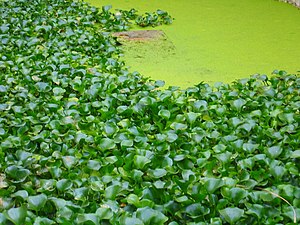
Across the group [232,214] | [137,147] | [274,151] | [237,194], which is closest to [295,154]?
[274,151]

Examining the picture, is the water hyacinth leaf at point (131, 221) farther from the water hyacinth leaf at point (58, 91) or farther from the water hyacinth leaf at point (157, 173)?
the water hyacinth leaf at point (58, 91)

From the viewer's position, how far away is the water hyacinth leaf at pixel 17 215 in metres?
1.64

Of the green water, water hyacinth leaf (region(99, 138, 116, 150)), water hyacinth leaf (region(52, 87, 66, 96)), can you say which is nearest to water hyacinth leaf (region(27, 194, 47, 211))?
water hyacinth leaf (region(99, 138, 116, 150))

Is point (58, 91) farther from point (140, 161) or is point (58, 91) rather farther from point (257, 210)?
point (257, 210)

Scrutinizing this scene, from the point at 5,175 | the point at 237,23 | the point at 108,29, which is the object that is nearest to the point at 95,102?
the point at 5,175

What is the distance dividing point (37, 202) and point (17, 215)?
10 cm

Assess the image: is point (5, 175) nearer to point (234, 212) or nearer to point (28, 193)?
point (28, 193)

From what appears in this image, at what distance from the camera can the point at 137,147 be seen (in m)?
2.18

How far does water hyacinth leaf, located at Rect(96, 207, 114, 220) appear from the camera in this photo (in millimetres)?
1672

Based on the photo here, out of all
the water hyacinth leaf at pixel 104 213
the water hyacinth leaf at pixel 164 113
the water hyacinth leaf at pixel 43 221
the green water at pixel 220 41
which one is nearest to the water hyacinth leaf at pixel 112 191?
the water hyacinth leaf at pixel 104 213

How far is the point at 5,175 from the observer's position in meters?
2.02

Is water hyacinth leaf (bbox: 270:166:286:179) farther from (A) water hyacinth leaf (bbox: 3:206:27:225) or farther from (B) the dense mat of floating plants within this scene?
(A) water hyacinth leaf (bbox: 3:206:27:225)

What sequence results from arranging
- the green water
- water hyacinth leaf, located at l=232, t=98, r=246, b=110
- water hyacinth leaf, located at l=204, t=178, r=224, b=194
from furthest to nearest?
the green water
water hyacinth leaf, located at l=232, t=98, r=246, b=110
water hyacinth leaf, located at l=204, t=178, r=224, b=194

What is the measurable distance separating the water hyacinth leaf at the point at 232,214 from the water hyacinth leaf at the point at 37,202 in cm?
58
